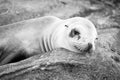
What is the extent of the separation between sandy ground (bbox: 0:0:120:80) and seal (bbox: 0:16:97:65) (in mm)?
361

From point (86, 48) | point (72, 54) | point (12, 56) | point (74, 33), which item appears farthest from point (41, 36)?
point (86, 48)

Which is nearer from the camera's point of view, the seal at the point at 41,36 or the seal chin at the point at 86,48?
the seal chin at the point at 86,48

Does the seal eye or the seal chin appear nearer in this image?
the seal chin

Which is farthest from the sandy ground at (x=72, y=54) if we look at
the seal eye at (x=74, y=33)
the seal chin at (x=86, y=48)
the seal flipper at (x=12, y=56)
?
the seal flipper at (x=12, y=56)

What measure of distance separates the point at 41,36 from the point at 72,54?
1.11m

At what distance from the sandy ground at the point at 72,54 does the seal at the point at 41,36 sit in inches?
14.2

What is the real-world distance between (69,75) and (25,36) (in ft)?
5.31

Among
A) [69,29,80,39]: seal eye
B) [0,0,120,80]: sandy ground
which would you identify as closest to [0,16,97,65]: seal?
[69,29,80,39]: seal eye

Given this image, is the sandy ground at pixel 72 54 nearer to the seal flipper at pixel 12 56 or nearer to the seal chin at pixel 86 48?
the seal chin at pixel 86 48

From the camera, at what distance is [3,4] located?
5.93m

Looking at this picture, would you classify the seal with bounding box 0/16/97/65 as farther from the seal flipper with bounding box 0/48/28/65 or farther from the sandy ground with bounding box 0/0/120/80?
the sandy ground with bounding box 0/0/120/80

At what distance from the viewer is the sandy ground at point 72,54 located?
11.1 feet

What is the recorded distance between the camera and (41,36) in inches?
182

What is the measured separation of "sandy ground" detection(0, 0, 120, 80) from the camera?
3.38 m
